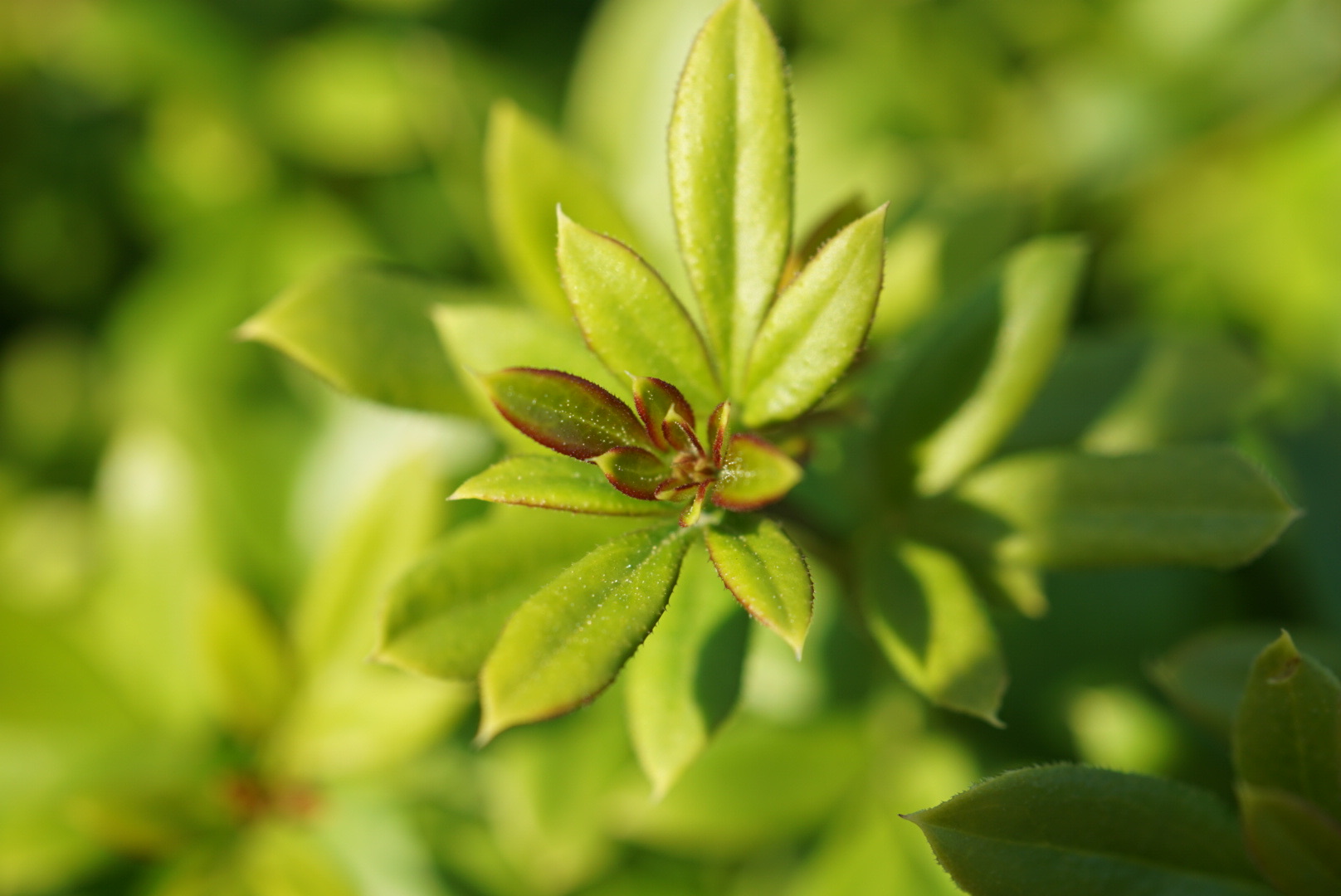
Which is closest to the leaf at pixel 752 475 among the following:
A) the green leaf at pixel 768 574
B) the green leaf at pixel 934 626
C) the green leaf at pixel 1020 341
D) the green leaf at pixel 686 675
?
the green leaf at pixel 768 574

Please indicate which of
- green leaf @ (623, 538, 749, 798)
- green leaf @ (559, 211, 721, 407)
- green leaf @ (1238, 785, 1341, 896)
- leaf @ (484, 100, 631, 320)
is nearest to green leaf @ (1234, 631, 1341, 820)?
green leaf @ (1238, 785, 1341, 896)

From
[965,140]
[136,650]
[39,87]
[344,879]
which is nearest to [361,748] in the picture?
[344,879]

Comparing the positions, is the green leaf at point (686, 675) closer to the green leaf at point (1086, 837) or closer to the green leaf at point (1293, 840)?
the green leaf at point (1086, 837)

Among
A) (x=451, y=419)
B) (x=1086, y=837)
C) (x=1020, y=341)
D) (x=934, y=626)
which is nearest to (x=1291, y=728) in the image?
(x=1086, y=837)

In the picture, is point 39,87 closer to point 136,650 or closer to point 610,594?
point 136,650

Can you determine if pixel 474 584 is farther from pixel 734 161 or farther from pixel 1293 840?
pixel 1293 840

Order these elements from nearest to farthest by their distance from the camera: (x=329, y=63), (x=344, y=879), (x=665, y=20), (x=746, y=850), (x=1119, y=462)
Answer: (x=1119, y=462), (x=344, y=879), (x=746, y=850), (x=665, y=20), (x=329, y=63)

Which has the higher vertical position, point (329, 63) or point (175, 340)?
point (329, 63)
